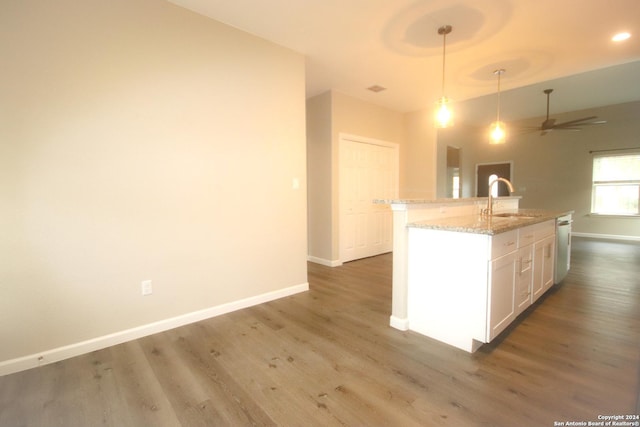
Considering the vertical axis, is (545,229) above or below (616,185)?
below

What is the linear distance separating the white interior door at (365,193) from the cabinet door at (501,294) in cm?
259

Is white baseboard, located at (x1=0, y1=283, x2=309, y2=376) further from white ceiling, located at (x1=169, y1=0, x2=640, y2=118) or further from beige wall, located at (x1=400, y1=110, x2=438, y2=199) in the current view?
beige wall, located at (x1=400, y1=110, x2=438, y2=199)

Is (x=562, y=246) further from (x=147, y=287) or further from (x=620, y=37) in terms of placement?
(x=147, y=287)

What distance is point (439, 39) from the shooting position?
2.86m

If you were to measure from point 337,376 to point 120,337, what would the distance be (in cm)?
169

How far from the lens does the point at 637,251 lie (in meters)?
5.14

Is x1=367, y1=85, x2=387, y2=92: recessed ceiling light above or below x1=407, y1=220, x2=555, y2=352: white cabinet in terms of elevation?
above

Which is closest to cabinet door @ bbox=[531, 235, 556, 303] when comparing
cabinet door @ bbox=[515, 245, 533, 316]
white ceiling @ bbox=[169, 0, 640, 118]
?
cabinet door @ bbox=[515, 245, 533, 316]

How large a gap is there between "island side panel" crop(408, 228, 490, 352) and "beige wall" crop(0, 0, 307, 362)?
1484mm

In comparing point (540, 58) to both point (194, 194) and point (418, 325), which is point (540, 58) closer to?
point (418, 325)

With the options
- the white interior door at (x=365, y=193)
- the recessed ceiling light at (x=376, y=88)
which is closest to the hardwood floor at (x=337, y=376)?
the white interior door at (x=365, y=193)

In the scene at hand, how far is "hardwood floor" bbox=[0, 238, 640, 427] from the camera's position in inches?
57.7

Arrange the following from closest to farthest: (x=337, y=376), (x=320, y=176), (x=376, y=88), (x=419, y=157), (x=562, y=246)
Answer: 1. (x=337, y=376)
2. (x=562, y=246)
3. (x=376, y=88)
4. (x=320, y=176)
5. (x=419, y=157)

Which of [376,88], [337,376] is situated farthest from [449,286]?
[376,88]
